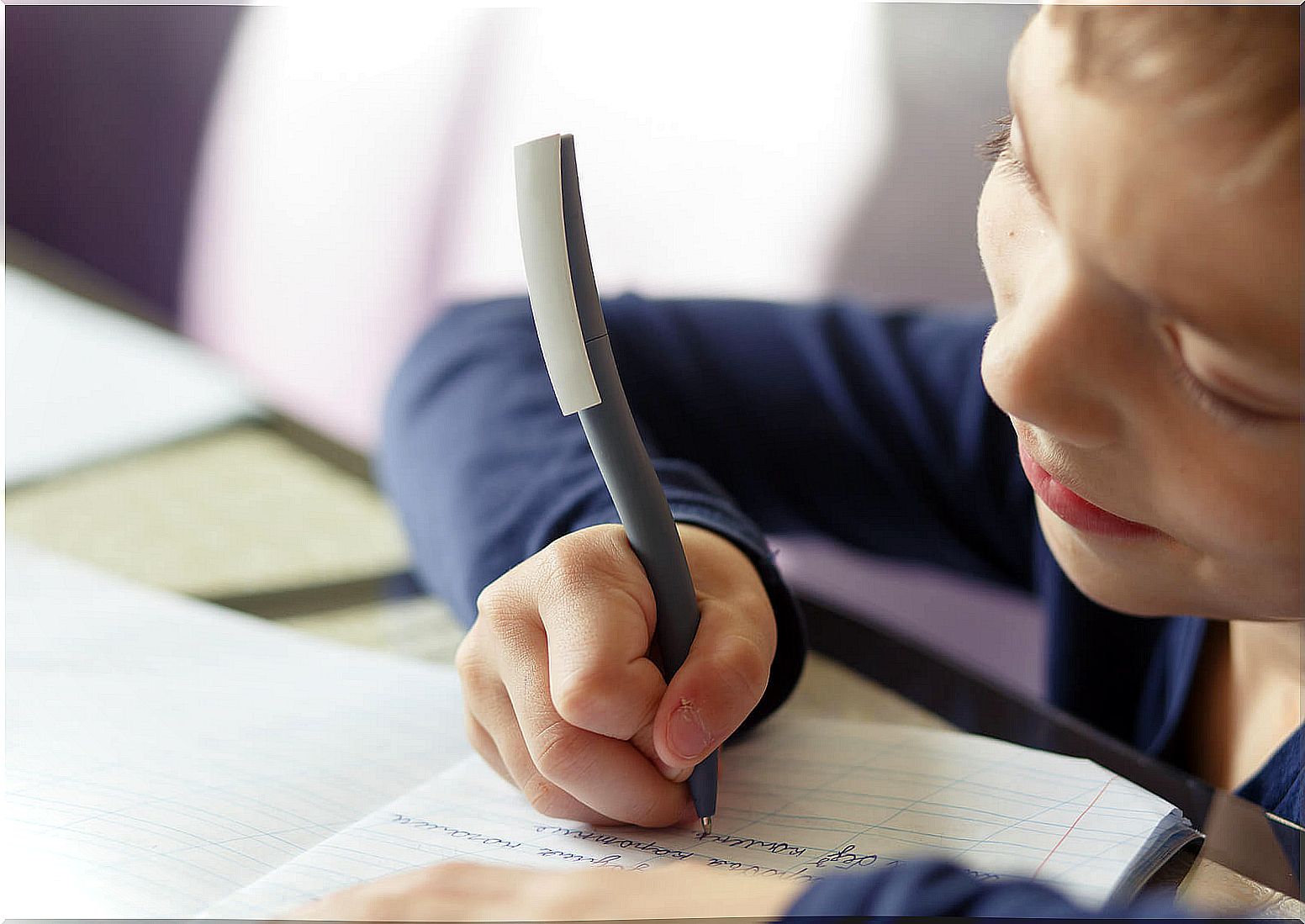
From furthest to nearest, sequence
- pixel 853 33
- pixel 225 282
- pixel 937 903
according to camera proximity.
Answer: pixel 225 282 → pixel 853 33 → pixel 937 903

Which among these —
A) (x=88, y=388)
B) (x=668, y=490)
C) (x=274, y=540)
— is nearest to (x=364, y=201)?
(x=88, y=388)

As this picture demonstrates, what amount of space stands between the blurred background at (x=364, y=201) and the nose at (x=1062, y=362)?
33 cm

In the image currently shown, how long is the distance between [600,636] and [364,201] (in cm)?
67

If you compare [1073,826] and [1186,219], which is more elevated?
[1186,219]

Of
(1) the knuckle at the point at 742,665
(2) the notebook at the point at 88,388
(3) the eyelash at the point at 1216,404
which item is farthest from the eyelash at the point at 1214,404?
(2) the notebook at the point at 88,388

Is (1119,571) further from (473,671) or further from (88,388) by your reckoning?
(88,388)

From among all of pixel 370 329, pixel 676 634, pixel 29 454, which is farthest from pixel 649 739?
pixel 370 329

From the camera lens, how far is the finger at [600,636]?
9.4 inches

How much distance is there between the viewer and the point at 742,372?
0.51m

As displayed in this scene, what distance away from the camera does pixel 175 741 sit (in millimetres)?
301

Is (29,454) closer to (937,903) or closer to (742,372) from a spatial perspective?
(742,372)

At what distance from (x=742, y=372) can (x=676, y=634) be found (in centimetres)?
26

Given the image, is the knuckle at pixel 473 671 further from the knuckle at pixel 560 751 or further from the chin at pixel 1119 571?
the chin at pixel 1119 571

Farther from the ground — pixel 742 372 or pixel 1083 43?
pixel 1083 43
